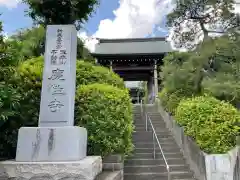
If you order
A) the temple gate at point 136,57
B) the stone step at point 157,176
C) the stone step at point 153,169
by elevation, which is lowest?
the stone step at point 157,176

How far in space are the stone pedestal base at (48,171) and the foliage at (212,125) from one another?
3.01 metres

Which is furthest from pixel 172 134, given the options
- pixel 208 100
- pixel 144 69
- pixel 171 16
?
pixel 144 69

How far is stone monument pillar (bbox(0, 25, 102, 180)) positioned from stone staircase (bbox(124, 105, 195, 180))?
213 centimetres

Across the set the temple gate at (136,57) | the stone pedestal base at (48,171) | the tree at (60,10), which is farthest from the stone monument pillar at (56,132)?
the temple gate at (136,57)

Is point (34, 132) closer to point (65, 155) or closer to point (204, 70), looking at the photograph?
point (65, 155)

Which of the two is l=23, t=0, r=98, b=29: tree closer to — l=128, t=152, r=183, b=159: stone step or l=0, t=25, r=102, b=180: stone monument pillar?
l=0, t=25, r=102, b=180: stone monument pillar

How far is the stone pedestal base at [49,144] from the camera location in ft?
11.1

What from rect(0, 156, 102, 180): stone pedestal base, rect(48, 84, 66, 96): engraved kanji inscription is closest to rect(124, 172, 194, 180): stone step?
rect(0, 156, 102, 180): stone pedestal base

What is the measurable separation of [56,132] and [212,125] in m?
3.42

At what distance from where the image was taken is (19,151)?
3426mm

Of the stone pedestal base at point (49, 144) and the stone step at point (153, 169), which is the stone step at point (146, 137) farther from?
the stone pedestal base at point (49, 144)

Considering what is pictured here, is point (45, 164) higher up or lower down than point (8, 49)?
lower down

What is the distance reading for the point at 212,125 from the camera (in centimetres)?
513

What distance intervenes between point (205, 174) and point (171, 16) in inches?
211
